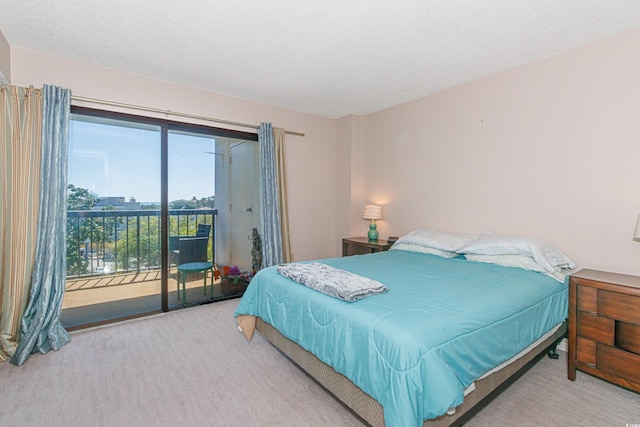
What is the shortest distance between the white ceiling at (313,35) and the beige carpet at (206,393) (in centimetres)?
258

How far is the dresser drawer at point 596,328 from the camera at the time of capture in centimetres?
197

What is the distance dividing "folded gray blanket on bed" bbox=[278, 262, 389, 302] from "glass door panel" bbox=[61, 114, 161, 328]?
1.89 m

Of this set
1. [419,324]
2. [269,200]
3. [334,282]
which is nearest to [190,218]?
[269,200]

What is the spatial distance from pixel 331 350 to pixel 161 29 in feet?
8.66

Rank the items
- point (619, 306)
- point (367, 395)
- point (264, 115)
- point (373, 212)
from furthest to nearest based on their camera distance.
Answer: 1. point (373, 212)
2. point (264, 115)
3. point (619, 306)
4. point (367, 395)

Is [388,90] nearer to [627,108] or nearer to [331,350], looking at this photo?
[627,108]

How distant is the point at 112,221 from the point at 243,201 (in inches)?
59.6

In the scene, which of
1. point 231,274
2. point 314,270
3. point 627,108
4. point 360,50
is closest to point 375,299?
point 314,270

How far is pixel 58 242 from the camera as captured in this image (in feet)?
8.92

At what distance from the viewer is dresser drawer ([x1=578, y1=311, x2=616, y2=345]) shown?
6.48ft

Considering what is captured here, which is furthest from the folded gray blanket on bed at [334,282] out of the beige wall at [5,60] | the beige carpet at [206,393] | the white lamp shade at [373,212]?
the beige wall at [5,60]

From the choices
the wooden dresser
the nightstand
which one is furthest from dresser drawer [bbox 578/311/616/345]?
the nightstand

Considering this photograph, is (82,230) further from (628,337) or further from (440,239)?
(628,337)

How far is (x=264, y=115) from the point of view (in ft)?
13.6
